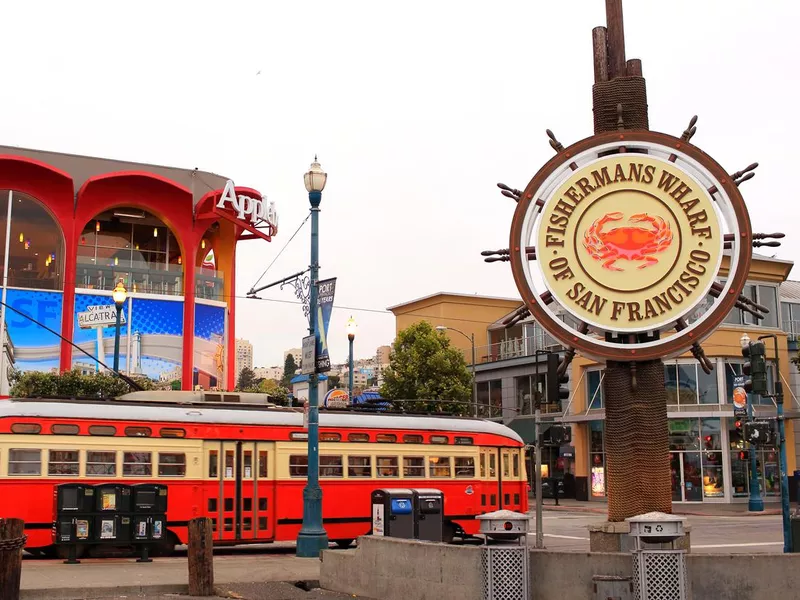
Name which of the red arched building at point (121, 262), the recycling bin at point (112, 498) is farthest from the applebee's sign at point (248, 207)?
the recycling bin at point (112, 498)

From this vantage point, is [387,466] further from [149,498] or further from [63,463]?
[63,463]

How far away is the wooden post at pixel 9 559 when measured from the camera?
13141mm

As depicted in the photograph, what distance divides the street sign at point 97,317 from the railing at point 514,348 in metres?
22.6

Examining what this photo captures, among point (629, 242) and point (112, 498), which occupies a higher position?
point (629, 242)

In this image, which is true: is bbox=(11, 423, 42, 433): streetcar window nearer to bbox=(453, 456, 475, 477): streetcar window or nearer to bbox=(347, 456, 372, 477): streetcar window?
bbox=(347, 456, 372, 477): streetcar window

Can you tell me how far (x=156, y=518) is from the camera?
65.0ft

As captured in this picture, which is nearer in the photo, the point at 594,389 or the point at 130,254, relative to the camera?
the point at 130,254

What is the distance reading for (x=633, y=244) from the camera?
14922 mm

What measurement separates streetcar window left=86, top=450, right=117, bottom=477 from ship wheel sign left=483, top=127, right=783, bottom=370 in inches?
415

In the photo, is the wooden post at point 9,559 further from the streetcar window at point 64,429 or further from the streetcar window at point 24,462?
the streetcar window at point 64,429

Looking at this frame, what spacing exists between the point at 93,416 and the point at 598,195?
472 inches

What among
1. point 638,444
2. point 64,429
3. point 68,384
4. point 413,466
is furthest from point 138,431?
point 68,384

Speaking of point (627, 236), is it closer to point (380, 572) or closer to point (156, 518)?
Answer: point (380, 572)

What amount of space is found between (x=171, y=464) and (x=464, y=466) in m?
7.59
